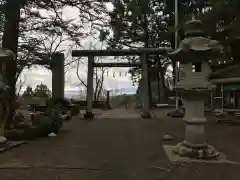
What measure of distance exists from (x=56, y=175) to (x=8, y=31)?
704 centimetres

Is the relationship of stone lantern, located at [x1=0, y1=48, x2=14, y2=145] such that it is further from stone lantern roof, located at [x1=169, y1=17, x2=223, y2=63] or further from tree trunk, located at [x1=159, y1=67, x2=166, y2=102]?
tree trunk, located at [x1=159, y1=67, x2=166, y2=102]

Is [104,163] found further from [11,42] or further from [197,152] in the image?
[11,42]

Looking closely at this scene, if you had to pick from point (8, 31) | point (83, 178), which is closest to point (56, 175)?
point (83, 178)

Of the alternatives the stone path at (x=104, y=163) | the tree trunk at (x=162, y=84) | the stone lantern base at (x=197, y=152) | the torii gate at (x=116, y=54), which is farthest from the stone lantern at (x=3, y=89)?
the tree trunk at (x=162, y=84)

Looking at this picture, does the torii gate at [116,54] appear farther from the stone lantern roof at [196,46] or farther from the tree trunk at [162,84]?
the stone lantern roof at [196,46]

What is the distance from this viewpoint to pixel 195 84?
7340 millimetres

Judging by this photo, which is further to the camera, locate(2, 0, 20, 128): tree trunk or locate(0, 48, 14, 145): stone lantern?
locate(2, 0, 20, 128): tree trunk

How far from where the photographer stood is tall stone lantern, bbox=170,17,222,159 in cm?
723

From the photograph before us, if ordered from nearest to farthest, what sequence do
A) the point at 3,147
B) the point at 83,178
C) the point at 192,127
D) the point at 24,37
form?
the point at 83,178 < the point at 192,127 < the point at 3,147 < the point at 24,37

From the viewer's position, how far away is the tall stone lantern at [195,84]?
7234 mm

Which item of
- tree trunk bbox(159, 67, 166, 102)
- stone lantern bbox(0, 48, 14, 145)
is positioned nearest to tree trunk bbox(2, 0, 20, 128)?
stone lantern bbox(0, 48, 14, 145)

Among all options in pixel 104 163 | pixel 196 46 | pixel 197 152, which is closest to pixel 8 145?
pixel 104 163

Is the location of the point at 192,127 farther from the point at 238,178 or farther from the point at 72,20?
the point at 72,20

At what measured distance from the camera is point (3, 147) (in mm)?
8195
